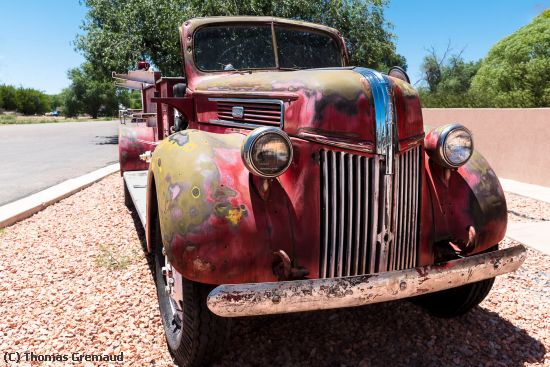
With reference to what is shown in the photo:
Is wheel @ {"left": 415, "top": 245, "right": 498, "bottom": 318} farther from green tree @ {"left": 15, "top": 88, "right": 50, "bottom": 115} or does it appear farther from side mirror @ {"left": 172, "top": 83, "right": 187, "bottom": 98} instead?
green tree @ {"left": 15, "top": 88, "right": 50, "bottom": 115}

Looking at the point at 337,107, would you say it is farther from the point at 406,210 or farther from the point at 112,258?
the point at 112,258

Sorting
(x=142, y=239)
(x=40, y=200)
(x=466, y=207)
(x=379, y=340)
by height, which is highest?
(x=466, y=207)

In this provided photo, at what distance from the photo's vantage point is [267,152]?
218 centimetres

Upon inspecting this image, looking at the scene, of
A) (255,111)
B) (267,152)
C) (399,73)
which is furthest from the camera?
(399,73)

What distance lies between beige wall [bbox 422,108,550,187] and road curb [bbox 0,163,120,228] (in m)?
7.61

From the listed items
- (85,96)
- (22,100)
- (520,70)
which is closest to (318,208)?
(520,70)

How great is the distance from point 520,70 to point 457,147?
1237 cm

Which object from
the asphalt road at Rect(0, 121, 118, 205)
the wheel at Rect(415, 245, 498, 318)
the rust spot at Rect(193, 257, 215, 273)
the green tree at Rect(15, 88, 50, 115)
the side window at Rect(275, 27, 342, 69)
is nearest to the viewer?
the rust spot at Rect(193, 257, 215, 273)

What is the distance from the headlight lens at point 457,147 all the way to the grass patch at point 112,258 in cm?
278

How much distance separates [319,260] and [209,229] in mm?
565

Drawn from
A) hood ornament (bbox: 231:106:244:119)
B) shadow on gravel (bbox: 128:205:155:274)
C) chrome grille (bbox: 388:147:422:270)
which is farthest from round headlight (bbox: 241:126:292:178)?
Answer: shadow on gravel (bbox: 128:205:155:274)

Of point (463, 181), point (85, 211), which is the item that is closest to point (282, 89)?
point (463, 181)

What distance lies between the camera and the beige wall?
8.07m

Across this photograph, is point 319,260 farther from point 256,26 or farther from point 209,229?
point 256,26
